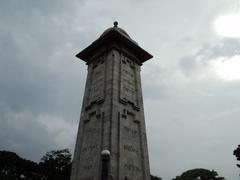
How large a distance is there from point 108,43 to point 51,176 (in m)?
43.0

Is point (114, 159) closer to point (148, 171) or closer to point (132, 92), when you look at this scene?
point (148, 171)

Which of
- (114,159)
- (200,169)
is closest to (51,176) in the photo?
(200,169)

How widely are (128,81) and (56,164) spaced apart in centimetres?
4451

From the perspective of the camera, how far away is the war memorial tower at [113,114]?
41.5ft

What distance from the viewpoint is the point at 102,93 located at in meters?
15.9

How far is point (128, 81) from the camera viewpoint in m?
17.4

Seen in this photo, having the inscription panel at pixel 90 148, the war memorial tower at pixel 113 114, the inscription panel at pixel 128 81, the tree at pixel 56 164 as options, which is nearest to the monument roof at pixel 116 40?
the war memorial tower at pixel 113 114

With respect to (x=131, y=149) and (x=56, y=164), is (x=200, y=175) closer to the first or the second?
(x=56, y=164)

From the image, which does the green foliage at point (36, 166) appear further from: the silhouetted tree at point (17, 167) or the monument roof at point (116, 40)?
the monument roof at point (116, 40)

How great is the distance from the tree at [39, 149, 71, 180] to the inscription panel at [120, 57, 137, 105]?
128ft

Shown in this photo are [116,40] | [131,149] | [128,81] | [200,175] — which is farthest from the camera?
[200,175]

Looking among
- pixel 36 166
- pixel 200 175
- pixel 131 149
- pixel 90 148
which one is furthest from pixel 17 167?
pixel 131 149

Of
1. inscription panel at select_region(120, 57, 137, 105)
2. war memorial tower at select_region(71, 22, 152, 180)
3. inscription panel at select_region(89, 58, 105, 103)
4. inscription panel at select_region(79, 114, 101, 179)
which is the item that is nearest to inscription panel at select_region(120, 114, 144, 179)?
war memorial tower at select_region(71, 22, 152, 180)

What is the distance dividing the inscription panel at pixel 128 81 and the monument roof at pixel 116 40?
1.46m
